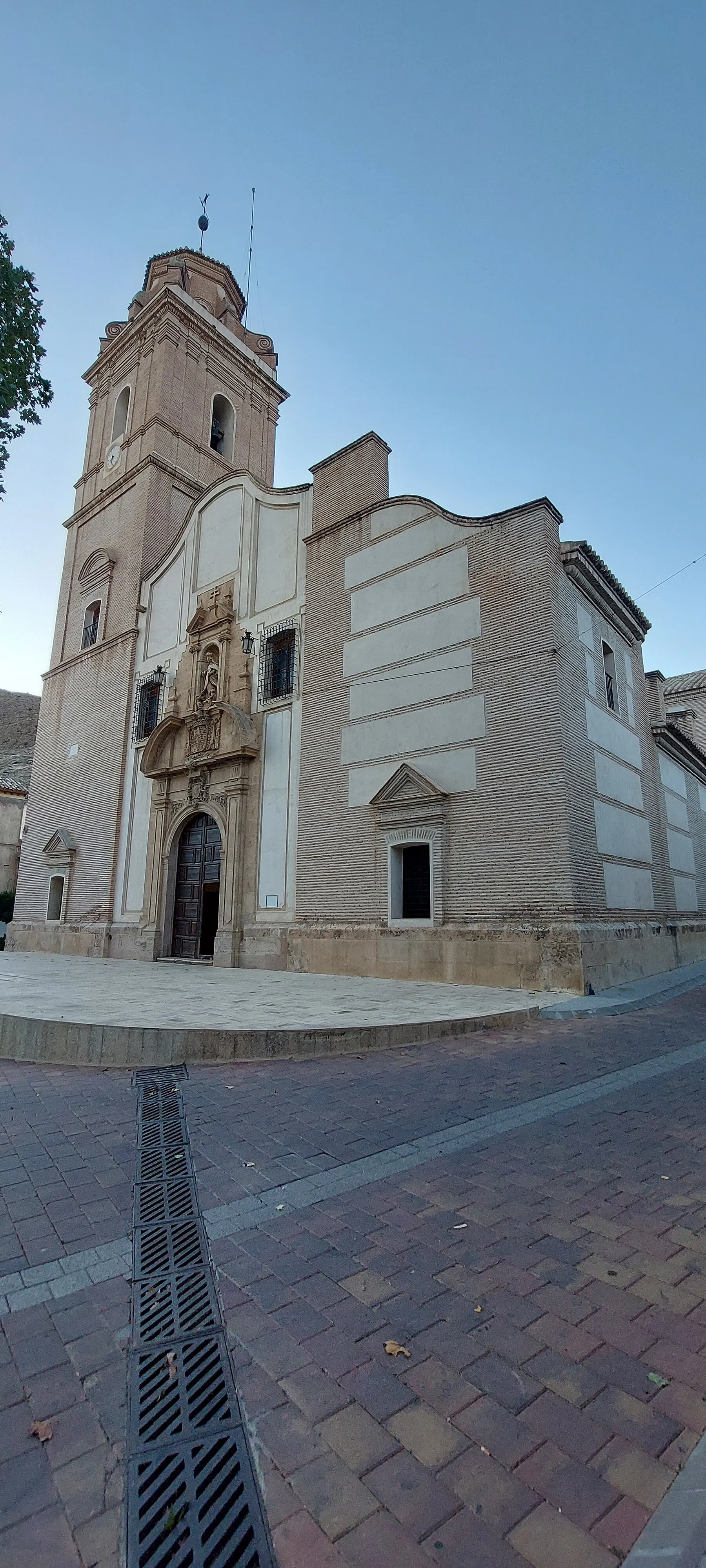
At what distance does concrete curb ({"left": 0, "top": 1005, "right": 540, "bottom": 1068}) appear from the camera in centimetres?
623

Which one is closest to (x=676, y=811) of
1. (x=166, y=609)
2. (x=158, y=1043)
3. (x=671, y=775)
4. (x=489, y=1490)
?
(x=671, y=775)

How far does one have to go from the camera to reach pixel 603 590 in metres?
13.2

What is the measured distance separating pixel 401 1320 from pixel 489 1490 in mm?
705

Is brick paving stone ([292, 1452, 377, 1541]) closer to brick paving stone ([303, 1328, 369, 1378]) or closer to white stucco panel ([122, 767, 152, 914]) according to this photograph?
brick paving stone ([303, 1328, 369, 1378])

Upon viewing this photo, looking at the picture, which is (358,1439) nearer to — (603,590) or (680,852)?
(603,590)

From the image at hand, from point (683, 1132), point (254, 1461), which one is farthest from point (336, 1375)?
point (683, 1132)

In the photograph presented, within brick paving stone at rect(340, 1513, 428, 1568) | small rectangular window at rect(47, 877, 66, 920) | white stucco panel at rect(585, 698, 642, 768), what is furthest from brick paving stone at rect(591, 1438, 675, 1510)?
small rectangular window at rect(47, 877, 66, 920)

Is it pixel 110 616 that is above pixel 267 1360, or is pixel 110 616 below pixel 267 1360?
above

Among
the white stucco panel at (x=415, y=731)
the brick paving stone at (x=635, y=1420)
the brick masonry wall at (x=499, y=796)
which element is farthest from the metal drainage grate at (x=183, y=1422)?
the white stucco panel at (x=415, y=731)

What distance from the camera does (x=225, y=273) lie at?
26016 millimetres

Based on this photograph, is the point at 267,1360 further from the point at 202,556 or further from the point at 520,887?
the point at 202,556

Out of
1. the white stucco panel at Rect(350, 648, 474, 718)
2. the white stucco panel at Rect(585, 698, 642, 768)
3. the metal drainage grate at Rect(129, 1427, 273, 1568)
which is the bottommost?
the metal drainage grate at Rect(129, 1427, 273, 1568)

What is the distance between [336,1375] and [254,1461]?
0.36 meters

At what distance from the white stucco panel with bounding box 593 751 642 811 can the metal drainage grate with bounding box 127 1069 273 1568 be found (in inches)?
416
